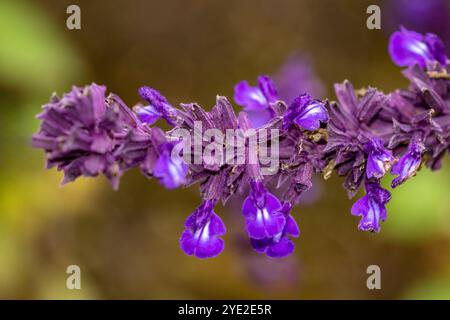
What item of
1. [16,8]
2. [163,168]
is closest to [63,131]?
[163,168]

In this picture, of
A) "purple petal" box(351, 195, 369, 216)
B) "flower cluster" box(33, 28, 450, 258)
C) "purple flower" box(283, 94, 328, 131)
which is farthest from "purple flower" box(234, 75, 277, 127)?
"purple petal" box(351, 195, 369, 216)

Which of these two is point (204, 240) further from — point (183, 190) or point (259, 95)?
point (183, 190)

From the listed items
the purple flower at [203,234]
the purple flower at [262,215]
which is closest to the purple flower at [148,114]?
the purple flower at [203,234]

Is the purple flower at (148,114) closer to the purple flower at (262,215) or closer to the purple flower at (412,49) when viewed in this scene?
the purple flower at (262,215)

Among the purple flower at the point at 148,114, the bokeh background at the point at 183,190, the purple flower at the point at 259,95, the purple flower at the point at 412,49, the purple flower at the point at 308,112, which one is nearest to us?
the purple flower at the point at 308,112

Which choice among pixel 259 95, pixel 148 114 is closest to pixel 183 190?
pixel 259 95

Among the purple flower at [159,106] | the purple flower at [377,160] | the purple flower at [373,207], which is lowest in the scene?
the purple flower at [373,207]

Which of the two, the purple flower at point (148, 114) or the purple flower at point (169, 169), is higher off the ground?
the purple flower at point (148, 114)
